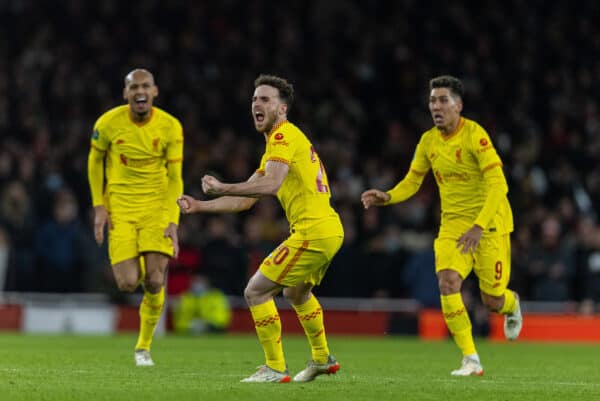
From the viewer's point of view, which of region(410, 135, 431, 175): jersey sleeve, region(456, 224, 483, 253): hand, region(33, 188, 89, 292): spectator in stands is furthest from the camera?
region(33, 188, 89, 292): spectator in stands

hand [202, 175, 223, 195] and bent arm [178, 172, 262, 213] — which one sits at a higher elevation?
hand [202, 175, 223, 195]

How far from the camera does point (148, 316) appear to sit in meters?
12.3

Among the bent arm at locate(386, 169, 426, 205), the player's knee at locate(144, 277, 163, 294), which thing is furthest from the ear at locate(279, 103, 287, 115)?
the player's knee at locate(144, 277, 163, 294)

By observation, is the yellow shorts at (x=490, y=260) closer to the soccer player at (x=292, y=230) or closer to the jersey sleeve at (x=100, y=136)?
the soccer player at (x=292, y=230)

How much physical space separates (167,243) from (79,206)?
32.5ft

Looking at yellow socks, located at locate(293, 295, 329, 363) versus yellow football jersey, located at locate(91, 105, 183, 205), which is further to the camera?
yellow football jersey, located at locate(91, 105, 183, 205)

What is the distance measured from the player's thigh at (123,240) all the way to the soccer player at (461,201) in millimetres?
2297

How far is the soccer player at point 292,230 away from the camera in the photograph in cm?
988

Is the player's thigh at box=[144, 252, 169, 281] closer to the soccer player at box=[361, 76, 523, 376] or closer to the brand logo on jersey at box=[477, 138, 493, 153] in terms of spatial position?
the soccer player at box=[361, 76, 523, 376]

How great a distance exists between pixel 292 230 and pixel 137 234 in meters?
2.76

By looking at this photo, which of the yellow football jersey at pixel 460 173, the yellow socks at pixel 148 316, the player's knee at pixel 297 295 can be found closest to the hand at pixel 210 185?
the player's knee at pixel 297 295

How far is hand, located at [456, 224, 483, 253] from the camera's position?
1108 centimetres

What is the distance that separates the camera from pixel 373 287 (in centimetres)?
2084

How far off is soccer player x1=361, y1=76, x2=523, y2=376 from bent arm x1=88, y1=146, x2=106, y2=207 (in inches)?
101
